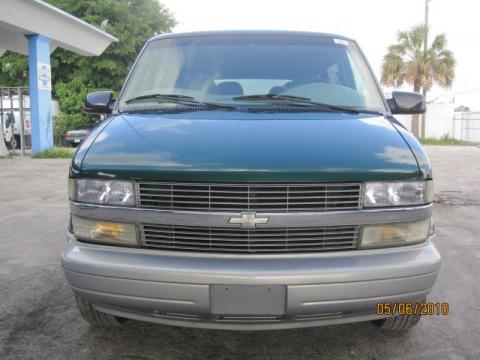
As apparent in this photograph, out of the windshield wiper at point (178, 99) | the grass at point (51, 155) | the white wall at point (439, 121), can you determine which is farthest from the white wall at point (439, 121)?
the windshield wiper at point (178, 99)

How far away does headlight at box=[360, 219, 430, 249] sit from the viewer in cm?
233

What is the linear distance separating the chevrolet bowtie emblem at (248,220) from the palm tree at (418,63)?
91.6ft

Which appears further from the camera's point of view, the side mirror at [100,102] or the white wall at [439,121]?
the white wall at [439,121]

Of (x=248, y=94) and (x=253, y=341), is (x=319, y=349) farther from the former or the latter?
(x=248, y=94)

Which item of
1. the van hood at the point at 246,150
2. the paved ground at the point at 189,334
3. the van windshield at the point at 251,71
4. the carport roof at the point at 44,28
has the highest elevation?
the carport roof at the point at 44,28

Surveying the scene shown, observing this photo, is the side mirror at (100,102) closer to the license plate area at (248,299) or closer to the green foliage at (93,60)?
the license plate area at (248,299)

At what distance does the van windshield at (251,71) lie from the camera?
3.23 meters

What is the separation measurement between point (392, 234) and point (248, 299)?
2.66 ft

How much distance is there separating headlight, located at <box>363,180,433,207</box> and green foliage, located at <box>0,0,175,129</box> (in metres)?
25.4

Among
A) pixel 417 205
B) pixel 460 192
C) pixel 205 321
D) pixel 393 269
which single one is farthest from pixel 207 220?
pixel 460 192

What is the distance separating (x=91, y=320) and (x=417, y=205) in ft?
6.51

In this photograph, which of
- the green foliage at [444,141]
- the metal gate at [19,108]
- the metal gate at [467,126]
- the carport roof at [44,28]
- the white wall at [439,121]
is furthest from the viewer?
the white wall at [439,121]

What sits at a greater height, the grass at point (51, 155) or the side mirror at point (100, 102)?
the side mirror at point (100, 102)

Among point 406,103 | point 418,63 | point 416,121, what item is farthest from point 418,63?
point 406,103
